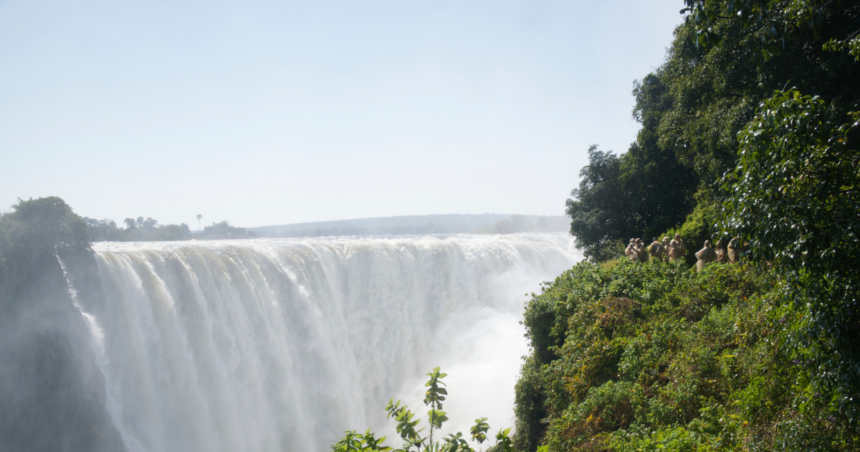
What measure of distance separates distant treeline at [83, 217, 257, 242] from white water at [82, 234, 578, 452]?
6420mm

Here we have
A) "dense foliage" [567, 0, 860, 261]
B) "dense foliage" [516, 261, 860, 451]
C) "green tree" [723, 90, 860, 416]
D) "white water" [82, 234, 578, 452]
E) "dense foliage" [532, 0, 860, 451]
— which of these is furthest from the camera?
"white water" [82, 234, 578, 452]

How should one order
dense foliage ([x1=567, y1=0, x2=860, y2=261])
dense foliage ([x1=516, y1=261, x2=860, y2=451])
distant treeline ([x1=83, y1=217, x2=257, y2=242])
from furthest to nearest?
1. distant treeline ([x1=83, y1=217, x2=257, y2=242])
2. dense foliage ([x1=567, y1=0, x2=860, y2=261])
3. dense foliage ([x1=516, y1=261, x2=860, y2=451])

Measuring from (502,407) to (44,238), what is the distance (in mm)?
15646

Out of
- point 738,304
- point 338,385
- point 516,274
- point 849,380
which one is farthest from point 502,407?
point 849,380

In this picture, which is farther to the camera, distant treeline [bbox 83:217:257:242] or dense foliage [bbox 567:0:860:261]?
distant treeline [bbox 83:217:257:242]

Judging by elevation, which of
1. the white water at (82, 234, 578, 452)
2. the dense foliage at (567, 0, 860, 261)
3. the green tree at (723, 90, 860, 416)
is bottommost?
the white water at (82, 234, 578, 452)

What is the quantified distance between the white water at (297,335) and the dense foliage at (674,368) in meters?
7.57

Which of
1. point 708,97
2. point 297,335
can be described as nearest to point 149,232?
point 297,335

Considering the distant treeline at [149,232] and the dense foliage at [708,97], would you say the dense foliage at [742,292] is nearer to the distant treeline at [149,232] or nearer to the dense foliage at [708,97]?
the dense foliage at [708,97]

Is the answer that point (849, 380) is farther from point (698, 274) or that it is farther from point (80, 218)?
point (80, 218)

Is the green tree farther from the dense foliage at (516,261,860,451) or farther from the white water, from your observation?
the white water

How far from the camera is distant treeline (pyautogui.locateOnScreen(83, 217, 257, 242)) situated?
31.4 metres

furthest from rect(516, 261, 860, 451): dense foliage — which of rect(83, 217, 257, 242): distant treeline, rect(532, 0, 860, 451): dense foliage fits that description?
rect(83, 217, 257, 242): distant treeline

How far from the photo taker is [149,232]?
40562mm
